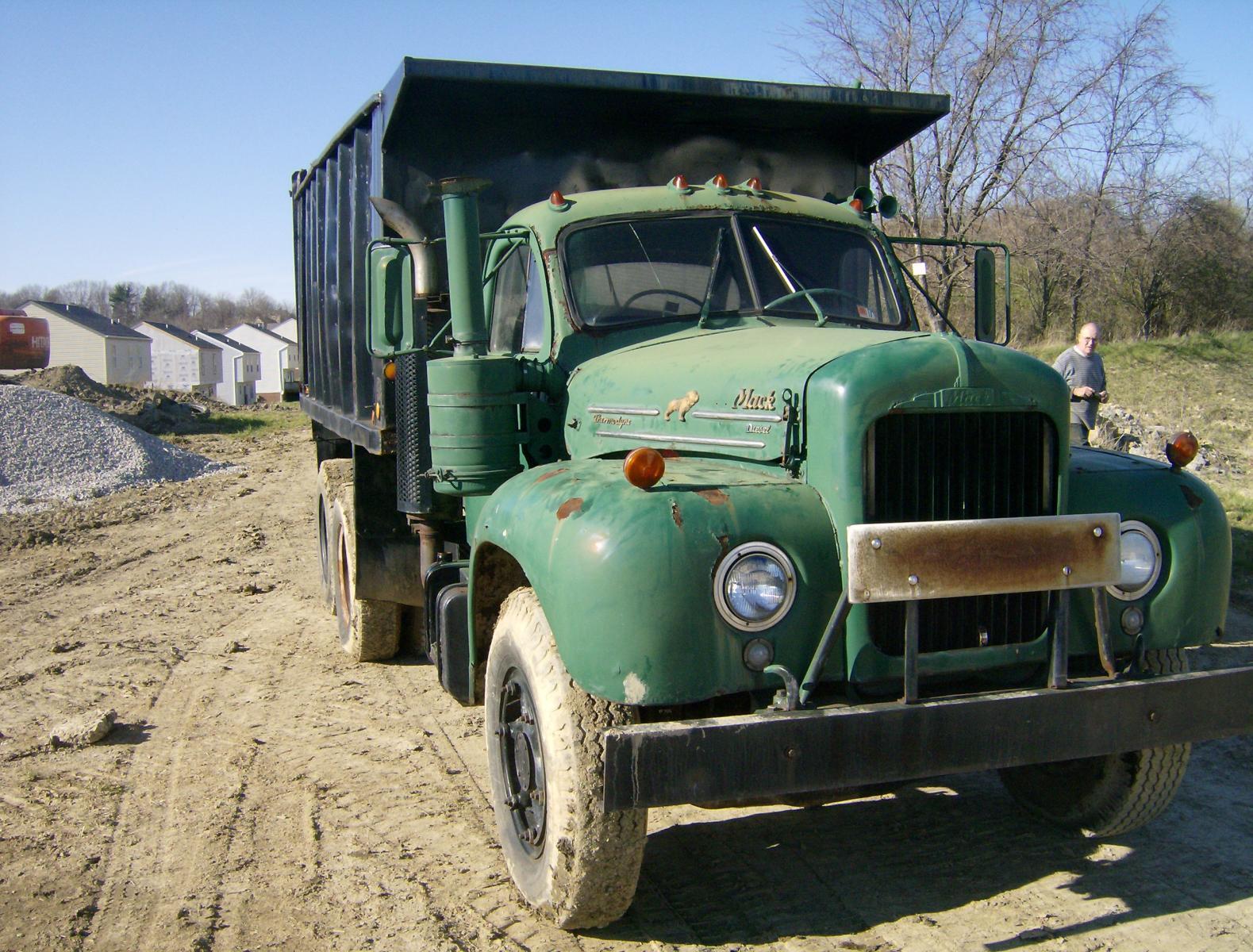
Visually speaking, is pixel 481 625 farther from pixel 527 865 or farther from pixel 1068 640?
pixel 1068 640

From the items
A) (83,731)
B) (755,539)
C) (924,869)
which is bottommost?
(924,869)

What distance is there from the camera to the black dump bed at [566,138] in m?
5.68

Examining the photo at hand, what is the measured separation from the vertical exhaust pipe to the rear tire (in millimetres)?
2312

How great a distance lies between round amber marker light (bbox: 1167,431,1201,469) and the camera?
12.5 ft

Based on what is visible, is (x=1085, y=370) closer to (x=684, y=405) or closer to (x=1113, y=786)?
(x=1113, y=786)

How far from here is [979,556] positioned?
10.3 ft

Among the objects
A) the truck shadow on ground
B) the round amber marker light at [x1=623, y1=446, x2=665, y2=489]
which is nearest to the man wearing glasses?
the truck shadow on ground

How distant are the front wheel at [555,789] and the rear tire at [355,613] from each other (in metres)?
3.05

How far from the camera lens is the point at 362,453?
6.77m

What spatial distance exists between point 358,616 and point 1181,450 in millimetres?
4712

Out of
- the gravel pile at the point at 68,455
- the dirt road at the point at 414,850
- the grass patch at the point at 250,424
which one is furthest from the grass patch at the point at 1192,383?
the grass patch at the point at 250,424

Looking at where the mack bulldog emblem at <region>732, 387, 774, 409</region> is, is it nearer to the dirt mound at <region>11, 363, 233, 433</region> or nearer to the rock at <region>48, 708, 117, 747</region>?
the rock at <region>48, 708, 117, 747</region>

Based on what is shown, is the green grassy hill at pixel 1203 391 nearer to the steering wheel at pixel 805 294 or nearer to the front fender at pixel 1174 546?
the steering wheel at pixel 805 294

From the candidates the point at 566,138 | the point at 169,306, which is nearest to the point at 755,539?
the point at 566,138
